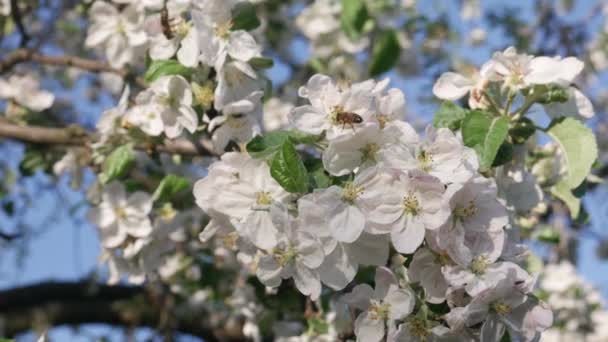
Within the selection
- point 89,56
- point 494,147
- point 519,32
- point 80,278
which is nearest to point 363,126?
point 494,147

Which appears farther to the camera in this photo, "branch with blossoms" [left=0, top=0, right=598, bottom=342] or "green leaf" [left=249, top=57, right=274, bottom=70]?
"green leaf" [left=249, top=57, right=274, bottom=70]

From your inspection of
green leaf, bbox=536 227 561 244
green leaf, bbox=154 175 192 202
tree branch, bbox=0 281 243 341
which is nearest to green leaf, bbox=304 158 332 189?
green leaf, bbox=154 175 192 202

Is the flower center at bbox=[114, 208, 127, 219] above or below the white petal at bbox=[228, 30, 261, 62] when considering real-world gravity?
below

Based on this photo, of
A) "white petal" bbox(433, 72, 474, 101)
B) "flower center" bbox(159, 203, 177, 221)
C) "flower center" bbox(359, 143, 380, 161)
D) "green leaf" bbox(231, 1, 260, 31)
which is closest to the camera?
"flower center" bbox(359, 143, 380, 161)

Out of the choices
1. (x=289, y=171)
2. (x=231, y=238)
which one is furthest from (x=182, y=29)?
(x=289, y=171)

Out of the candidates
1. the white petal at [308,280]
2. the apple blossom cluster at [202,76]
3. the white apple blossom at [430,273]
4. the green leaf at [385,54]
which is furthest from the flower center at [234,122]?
the green leaf at [385,54]

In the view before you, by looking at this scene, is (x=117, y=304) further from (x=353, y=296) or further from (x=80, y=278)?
(x=353, y=296)

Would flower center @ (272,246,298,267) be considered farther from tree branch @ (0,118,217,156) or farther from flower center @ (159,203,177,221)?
flower center @ (159,203,177,221)

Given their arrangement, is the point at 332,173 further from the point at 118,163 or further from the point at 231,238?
the point at 118,163
